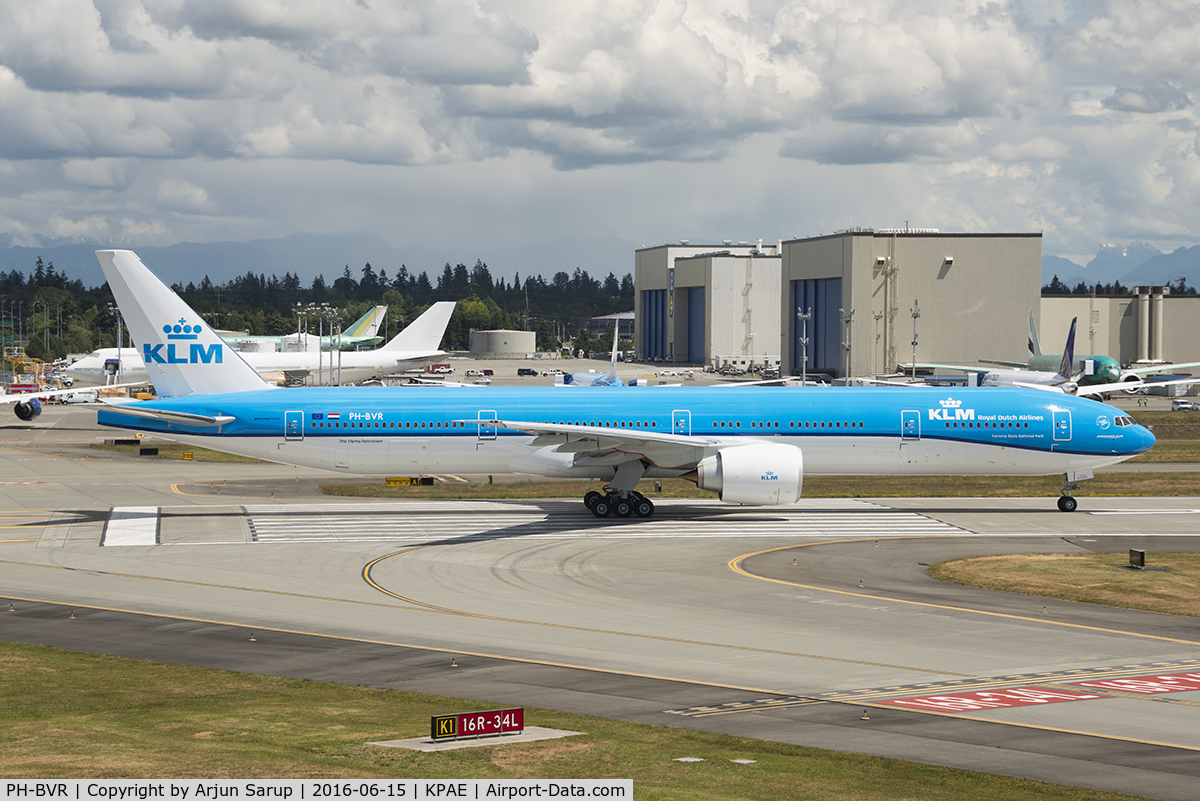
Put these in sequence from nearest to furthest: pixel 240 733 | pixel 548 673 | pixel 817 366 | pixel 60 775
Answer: pixel 60 775 < pixel 240 733 < pixel 548 673 < pixel 817 366

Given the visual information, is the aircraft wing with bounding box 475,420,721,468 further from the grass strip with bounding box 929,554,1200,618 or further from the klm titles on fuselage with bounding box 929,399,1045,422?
the grass strip with bounding box 929,554,1200,618

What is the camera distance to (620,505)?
150 feet

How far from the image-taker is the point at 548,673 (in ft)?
74.9

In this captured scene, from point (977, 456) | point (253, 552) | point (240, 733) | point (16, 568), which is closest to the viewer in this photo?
point (240, 733)

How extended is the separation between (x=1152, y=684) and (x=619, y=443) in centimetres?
2443

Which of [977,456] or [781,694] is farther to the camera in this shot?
[977,456]

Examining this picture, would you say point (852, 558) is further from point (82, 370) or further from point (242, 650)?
point (82, 370)

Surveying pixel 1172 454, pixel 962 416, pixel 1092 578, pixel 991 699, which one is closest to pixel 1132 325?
pixel 1172 454

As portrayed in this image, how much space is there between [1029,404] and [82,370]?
119474mm

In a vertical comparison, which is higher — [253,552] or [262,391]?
[262,391]

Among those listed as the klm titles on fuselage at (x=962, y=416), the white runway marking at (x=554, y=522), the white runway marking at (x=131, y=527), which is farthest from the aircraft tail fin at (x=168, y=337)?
the klm titles on fuselage at (x=962, y=416)

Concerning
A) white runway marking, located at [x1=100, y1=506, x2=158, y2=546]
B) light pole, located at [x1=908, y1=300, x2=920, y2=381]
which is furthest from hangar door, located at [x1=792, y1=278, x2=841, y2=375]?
white runway marking, located at [x1=100, y1=506, x2=158, y2=546]

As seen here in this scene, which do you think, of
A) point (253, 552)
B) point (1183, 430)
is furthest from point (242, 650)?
point (1183, 430)

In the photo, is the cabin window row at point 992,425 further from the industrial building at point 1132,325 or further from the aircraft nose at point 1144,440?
the industrial building at point 1132,325
